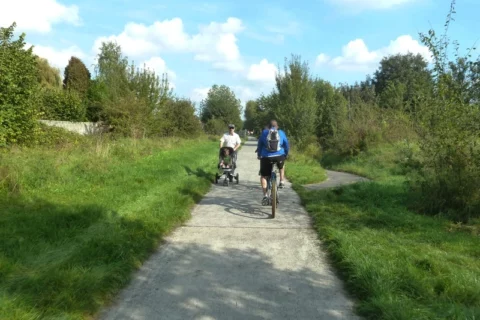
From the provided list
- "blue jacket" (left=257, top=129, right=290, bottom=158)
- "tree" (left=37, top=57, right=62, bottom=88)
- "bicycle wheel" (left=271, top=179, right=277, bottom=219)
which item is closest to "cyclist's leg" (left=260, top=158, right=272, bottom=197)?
"blue jacket" (left=257, top=129, right=290, bottom=158)

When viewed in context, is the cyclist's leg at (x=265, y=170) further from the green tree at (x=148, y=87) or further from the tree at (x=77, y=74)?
the tree at (x=77, y=74)

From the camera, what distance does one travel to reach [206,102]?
6431 centimetres

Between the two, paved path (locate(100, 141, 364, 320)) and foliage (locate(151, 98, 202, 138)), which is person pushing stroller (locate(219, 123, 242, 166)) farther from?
foliage (locate(151, 98, 202, 138))

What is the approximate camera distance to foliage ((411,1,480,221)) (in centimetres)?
730

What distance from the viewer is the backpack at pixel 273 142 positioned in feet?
26.9

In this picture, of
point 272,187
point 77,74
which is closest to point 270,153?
point 272,187

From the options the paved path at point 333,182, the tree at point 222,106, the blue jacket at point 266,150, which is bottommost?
the paved path at point 333,182

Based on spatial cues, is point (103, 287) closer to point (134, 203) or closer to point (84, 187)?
point (134, 203)

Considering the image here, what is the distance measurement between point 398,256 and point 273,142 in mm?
3813

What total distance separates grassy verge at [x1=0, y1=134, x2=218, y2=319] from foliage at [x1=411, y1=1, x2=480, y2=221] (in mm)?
4941

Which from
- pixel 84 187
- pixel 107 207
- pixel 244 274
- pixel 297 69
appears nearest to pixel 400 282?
pixel 244 274

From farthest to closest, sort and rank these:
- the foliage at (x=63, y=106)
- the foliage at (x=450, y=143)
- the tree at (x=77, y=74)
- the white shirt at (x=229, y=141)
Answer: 1. the tree at (x=77, y=74)
2. the foliage at (x=63, y=106)
3. the white shirt at (x=229, y=141)
4. the foliage at (x=450, y=143)

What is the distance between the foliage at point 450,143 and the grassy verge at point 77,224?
494 cm

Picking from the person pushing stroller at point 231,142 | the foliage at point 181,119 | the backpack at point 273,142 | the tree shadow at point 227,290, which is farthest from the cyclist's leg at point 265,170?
the foliage at point 181,119
